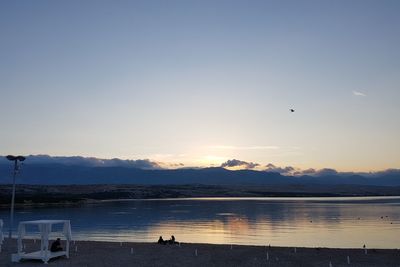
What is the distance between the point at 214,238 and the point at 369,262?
3839 cm

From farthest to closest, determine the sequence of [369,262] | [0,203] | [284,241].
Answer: [0,203], [284,241], [369,262]

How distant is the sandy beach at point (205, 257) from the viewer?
107 feet

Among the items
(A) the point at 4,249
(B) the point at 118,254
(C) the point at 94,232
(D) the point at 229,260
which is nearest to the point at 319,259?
(D) the point at 229,260

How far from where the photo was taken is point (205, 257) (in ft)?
119

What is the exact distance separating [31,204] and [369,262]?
16936cm

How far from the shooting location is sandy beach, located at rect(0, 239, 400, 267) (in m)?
32.7

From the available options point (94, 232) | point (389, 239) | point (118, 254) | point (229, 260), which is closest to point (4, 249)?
point (118, 254)

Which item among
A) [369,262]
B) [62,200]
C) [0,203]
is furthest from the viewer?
[62,200]

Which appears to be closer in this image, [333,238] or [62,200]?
[333,238]

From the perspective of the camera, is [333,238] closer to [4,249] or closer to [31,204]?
[4,249]

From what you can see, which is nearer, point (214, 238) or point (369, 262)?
point (369, 262)

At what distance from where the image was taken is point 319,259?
35094 millimetres

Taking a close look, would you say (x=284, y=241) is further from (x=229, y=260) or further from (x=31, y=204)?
(x=31, y=204)

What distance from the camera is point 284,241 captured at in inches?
2547
